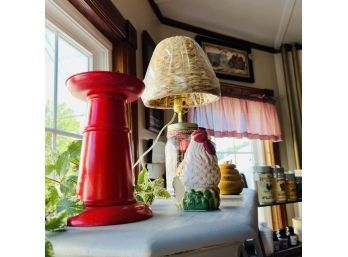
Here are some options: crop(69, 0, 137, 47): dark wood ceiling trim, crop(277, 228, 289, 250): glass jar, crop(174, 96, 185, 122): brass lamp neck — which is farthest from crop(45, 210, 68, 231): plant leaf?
crop(277, 228, 289, 250): glass jar

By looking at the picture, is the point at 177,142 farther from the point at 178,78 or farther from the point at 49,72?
the point at 49,72

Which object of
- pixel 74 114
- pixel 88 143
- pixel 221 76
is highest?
pixel 221 76

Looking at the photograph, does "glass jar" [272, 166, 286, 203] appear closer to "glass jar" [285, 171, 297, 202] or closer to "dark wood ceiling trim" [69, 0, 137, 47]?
"glass jar" [285, 171, 297, 202]

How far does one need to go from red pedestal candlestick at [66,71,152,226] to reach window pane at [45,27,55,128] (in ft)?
2.01

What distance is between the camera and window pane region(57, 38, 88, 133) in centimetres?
106

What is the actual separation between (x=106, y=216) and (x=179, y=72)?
42cm

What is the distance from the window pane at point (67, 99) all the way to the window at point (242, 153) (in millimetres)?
1859
